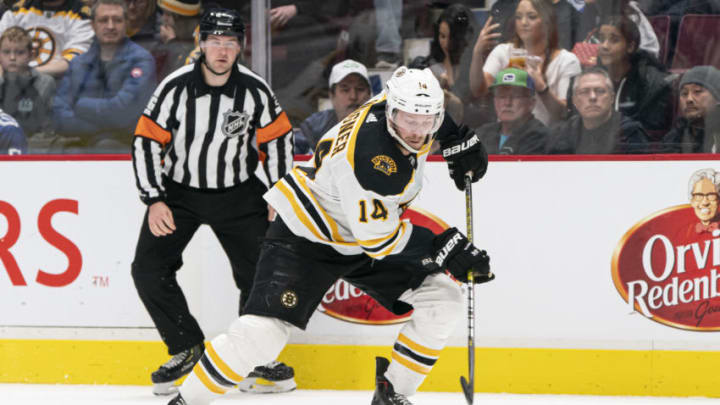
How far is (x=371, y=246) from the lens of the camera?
2.91 metres

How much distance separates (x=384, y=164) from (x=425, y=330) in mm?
626

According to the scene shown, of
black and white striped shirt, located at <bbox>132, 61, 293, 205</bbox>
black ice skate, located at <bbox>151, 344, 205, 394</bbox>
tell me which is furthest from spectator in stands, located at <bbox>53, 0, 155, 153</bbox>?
black ice skate, located at <bbox>151, 344, 205, 394</bbox>

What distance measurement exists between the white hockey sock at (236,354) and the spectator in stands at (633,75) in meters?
1.62

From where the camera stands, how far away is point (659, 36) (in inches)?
146

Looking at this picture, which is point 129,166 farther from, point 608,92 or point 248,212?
point 608,92

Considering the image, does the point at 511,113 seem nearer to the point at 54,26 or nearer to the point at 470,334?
the point at 470,334

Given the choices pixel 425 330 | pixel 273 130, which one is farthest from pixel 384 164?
pixel 273 130

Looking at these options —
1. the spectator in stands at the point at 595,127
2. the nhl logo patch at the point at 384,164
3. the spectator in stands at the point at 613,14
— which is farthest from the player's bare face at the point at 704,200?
the nhl logo patch at the point at 384,164

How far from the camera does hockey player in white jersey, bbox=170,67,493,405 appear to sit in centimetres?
285

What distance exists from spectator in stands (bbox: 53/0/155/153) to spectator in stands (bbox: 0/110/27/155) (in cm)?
16

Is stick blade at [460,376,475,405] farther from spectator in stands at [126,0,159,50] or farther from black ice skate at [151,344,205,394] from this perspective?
spectator in stands at [126,0,159,50]

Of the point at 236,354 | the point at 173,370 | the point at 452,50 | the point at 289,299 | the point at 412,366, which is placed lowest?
the point at 173,370

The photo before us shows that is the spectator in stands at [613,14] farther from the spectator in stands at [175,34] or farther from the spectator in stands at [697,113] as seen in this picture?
the spectator in stands at [175,34]

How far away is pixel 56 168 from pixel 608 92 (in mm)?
2156
